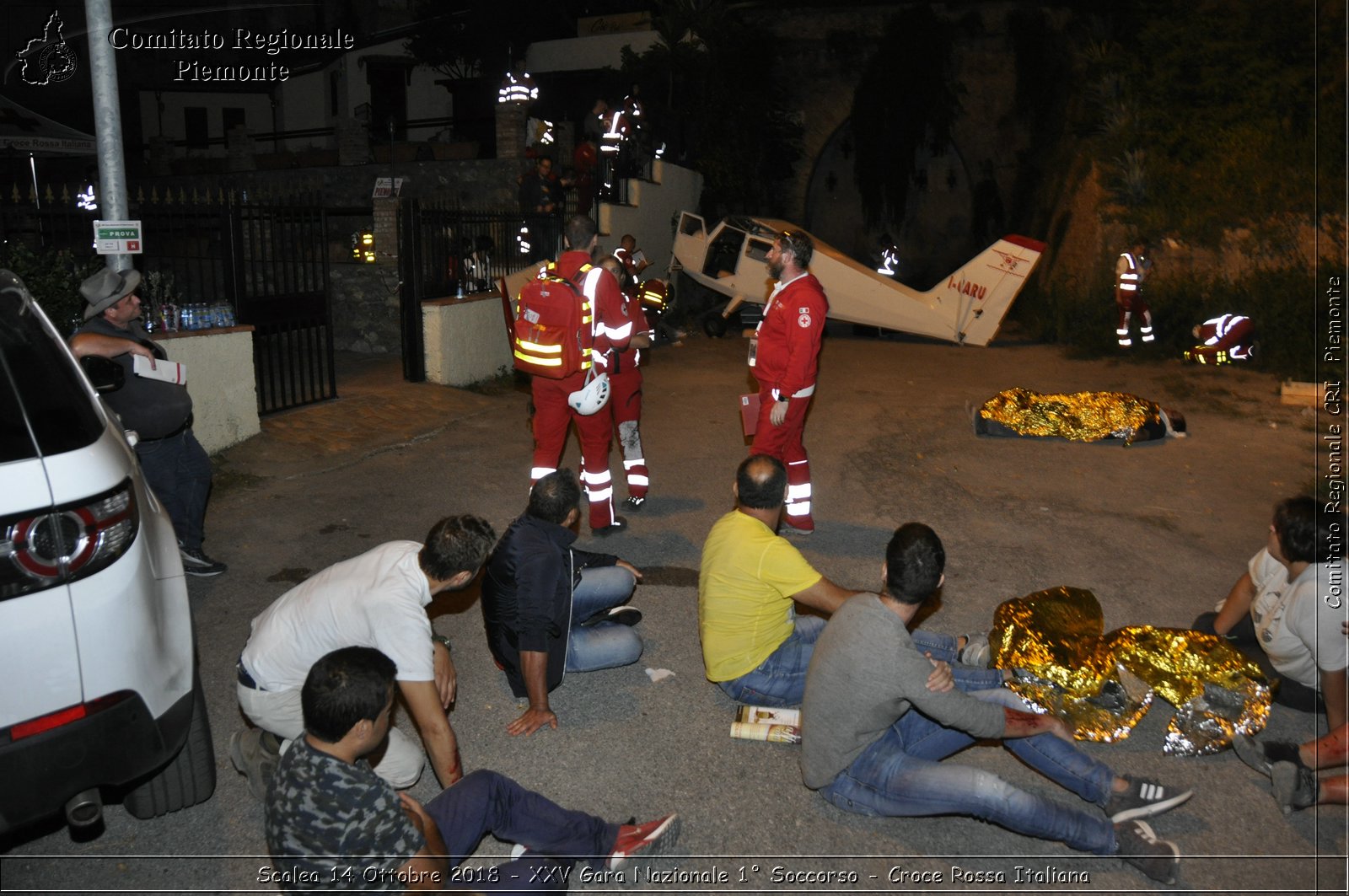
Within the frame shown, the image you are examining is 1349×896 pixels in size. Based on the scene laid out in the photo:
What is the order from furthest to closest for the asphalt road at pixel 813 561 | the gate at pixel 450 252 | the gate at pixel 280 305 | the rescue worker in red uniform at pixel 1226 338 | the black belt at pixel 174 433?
1. the rescue worker in red uniform at pixel 1226 338
2. the gate at pixel 450 252
3. the gate at pixel 280 305
4. the black belt at pixel 174 433
5. the asphalt road at pixel 813 561

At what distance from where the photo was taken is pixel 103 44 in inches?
281

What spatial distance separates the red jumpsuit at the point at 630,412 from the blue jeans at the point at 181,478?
109 inches

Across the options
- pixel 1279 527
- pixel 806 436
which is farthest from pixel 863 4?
pixel 1279 527

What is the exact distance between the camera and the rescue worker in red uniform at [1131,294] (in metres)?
15.5

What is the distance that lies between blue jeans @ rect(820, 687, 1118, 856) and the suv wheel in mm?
2406

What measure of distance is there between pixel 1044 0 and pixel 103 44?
2282cm

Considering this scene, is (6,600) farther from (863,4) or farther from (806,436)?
(863,4)

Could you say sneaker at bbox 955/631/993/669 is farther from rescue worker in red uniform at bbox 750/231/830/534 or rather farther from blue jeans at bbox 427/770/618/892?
blue jeans at bbox 427/770/618/892

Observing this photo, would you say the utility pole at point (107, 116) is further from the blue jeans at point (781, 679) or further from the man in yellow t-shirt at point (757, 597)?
the blue jeans at point (781, 679)

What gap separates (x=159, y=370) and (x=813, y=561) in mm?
4252

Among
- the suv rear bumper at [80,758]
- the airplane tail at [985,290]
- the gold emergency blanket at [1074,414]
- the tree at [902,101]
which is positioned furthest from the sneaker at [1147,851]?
the tree at [902,101]

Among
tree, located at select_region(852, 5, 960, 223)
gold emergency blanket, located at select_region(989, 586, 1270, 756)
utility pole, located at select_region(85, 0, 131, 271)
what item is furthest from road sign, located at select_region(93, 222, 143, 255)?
tree, located at select_region(852, 5, 960, 223)

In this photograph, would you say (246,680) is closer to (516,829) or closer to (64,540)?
(64,540)

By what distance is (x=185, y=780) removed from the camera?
3.91 meters
